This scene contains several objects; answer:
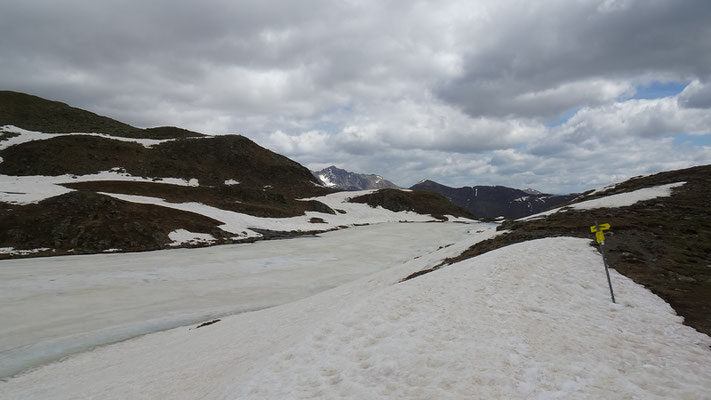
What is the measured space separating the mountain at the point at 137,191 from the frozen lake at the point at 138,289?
602cm

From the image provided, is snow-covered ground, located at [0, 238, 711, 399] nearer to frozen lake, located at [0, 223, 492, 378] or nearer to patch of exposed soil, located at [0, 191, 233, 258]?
frozen lake, located at [0, 223, 492, 378]

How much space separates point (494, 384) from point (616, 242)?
18.7 metres

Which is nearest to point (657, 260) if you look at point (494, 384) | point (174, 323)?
point (494, 384)

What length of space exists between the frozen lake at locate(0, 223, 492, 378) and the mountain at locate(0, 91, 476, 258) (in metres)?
6.02

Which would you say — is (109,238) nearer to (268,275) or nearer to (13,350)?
(268,275)

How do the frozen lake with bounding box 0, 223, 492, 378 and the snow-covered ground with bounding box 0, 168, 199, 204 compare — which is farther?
the snow-covered ground with bounding box 0, 168, 199, 204

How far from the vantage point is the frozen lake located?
50.4 ft

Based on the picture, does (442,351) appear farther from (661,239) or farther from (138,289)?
(138,289)

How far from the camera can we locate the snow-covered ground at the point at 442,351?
6699 millimetres

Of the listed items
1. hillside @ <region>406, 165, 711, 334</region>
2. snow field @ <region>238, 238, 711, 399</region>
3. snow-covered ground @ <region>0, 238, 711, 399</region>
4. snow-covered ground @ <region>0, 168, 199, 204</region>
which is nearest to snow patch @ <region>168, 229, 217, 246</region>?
snow-covered ground @ <region>0, 168, 199, 204</region>

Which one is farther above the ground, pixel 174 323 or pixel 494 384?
pixel 494 384

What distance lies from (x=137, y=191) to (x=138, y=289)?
156 feet

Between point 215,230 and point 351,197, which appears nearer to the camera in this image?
point 215,230

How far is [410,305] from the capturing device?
11336 millimetres
